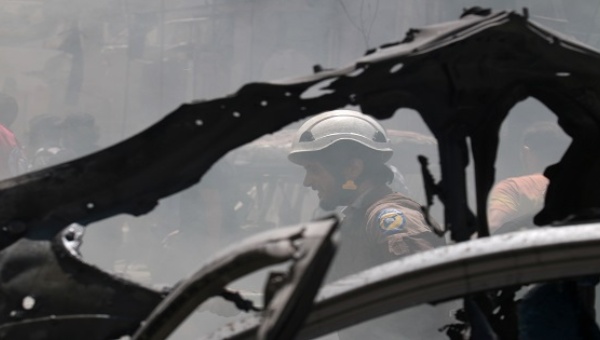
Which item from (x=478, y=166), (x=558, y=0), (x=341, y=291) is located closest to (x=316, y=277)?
(x=341, y=291)

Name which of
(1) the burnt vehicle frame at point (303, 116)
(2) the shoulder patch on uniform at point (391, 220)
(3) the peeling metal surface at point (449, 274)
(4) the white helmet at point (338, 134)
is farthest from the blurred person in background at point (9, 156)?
(3) the peeling metal surface at point (449, 274)

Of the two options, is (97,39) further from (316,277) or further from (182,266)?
(316,277)

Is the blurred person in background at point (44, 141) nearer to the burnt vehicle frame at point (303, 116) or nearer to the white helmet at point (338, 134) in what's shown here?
the white helmet at point (338, 134)

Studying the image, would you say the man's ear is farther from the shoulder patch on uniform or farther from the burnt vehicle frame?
the burnt vehicle frame

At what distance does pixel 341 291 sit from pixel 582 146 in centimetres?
77

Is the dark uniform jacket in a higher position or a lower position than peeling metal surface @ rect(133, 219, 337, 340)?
higher

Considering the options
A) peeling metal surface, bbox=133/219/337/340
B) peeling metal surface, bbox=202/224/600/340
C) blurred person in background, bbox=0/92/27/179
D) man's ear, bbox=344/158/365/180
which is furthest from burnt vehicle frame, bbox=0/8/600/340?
blurred person in background, bbox=0/92/27/179

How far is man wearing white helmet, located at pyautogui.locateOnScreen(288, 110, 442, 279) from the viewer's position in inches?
208

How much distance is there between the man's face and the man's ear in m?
0.10

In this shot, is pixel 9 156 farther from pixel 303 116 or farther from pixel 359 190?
pixel 303 116

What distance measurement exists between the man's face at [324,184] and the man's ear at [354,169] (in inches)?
4.1

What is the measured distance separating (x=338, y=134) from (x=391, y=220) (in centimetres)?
156

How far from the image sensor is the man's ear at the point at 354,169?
21.0 ft

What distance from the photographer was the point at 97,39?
15812 mm
